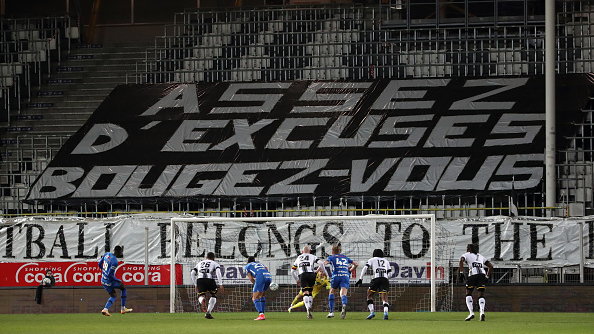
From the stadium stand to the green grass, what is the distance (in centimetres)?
849

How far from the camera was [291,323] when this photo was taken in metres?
26.2

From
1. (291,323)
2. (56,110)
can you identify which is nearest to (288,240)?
(291,323)

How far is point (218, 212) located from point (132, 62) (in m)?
11.3

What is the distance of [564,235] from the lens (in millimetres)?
31766

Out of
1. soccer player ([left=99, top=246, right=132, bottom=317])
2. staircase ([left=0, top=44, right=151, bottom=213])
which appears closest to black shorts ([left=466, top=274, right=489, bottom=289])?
soccer player ([left=99, top=246, right=132, bottom=317])

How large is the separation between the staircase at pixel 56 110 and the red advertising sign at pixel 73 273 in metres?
5.33

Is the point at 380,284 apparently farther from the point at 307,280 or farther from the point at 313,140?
the point at 313,140

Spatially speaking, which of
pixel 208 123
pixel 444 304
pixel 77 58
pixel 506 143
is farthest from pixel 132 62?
pixel 444 304

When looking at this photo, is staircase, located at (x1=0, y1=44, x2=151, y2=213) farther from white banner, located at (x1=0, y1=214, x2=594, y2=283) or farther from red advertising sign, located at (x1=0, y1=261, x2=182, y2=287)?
white banner, located at (x1=0, y1=214, x2=594, y2=283)

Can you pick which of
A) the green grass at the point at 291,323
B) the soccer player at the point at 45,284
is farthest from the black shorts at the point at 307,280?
the soccer player at the point at 45,284

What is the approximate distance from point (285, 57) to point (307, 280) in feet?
50.1

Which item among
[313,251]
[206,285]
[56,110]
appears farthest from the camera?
[56,110]

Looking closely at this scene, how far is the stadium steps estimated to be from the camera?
4234 centimetres

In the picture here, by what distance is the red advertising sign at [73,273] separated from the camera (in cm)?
3378
